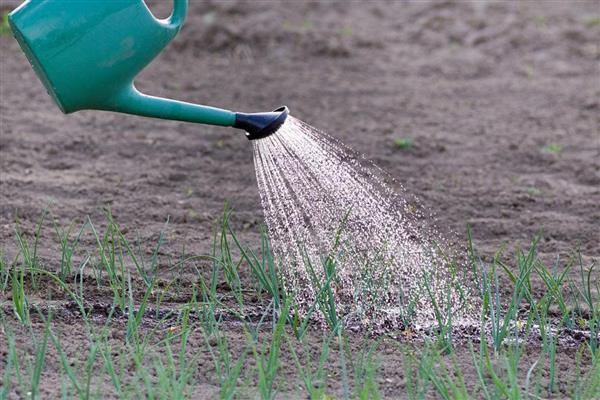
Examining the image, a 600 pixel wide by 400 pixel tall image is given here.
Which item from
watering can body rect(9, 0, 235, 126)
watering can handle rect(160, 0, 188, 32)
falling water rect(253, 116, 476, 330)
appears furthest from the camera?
falling water rect(253, 116, 476, 330)

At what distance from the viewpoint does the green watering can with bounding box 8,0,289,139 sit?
9.26 ft

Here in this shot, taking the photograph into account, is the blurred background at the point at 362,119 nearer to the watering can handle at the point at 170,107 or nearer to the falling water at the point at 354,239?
the falling water at the point at 354,239

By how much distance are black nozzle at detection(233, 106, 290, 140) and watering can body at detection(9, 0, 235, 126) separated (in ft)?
0.10

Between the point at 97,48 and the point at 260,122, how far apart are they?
0.50m

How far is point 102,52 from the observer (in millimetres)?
2883

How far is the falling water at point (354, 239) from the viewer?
3189 millimetres

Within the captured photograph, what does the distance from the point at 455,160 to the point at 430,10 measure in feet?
8.00

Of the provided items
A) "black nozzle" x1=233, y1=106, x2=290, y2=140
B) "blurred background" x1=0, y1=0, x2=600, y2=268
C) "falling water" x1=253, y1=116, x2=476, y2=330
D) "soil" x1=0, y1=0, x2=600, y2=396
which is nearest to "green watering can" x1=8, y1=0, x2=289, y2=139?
"black nozzle" x1=233, y1=106, x2=290, y2=140

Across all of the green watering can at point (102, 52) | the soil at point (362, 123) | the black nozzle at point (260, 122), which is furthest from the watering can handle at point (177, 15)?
the soil at point (362, 123)

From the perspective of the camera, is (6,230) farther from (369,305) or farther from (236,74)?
(236,74)

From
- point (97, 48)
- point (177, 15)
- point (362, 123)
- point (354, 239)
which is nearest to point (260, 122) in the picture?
point (177, 15)

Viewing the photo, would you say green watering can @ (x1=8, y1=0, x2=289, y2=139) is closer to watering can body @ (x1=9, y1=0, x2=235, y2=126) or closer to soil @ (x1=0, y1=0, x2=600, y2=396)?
watering can body @ (x1=9, y1=0, x2=235, y2=126)

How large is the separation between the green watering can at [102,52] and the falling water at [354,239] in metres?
0.33

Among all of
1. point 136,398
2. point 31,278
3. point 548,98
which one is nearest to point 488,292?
point 136,398
